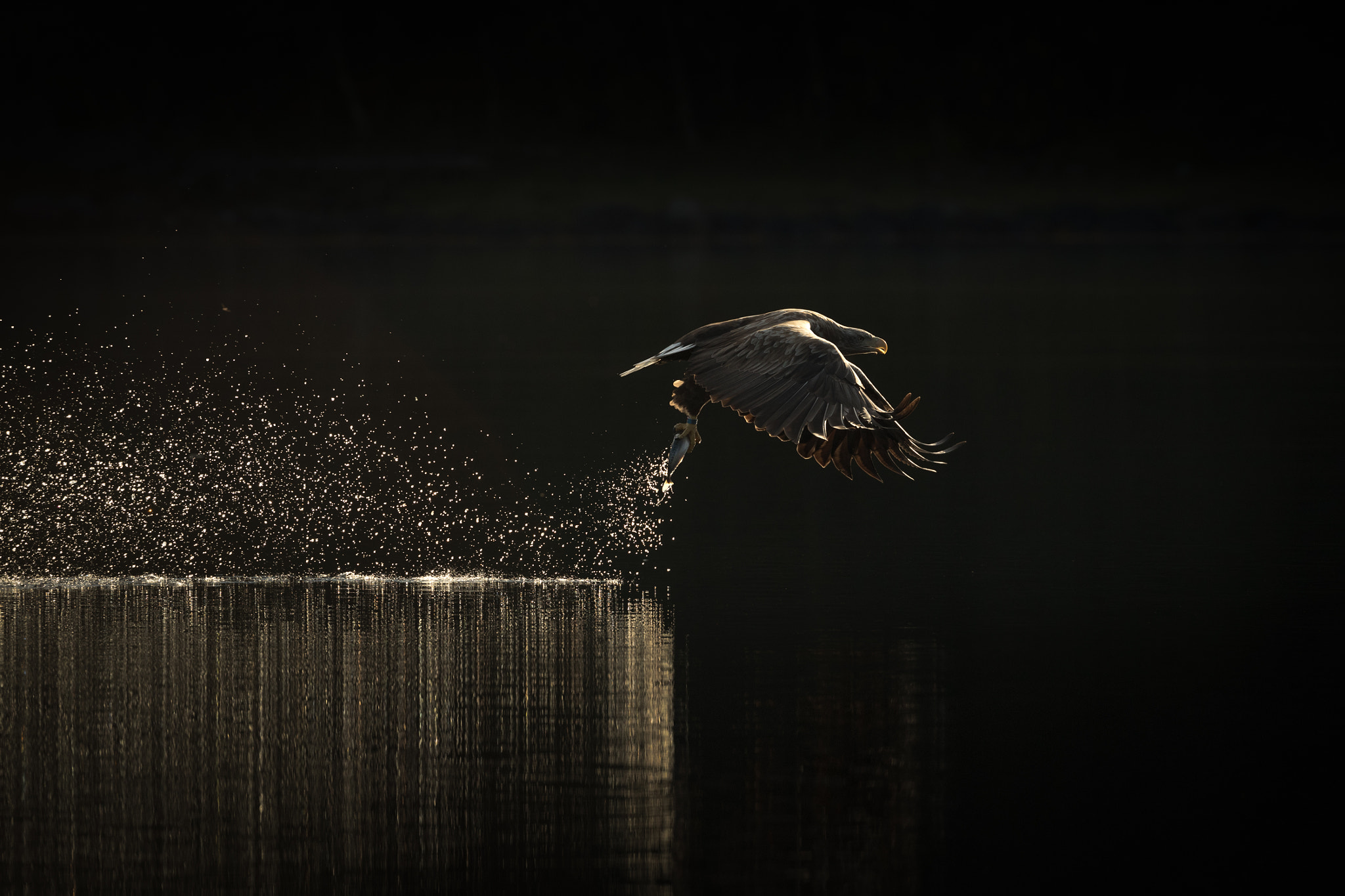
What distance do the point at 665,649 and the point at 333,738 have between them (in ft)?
7.53

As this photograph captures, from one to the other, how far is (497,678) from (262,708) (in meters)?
1.25

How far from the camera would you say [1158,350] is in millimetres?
25953

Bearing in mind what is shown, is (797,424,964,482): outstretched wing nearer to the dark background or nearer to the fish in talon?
the fish in talon

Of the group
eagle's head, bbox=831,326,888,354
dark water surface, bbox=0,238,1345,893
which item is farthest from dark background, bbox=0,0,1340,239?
eagle's head, bbox=831,326,888,354

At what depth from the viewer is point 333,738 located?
28.2ft

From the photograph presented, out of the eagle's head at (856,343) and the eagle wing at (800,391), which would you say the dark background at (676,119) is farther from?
the eagle wing at (800,391)

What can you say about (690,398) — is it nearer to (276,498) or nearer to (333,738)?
(333,738)

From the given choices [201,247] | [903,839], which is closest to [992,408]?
[903,839]

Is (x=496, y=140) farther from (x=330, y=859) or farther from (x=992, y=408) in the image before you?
(x=330, y=859)

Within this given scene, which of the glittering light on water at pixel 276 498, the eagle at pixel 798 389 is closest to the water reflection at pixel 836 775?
the eagle at pixel 798 389

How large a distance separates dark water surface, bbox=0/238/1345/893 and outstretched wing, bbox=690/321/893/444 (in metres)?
1.39

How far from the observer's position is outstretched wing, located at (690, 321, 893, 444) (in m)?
9.44

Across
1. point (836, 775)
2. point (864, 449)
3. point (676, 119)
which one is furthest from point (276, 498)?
point (676, 119)

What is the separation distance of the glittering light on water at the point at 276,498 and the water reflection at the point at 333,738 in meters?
1.18
